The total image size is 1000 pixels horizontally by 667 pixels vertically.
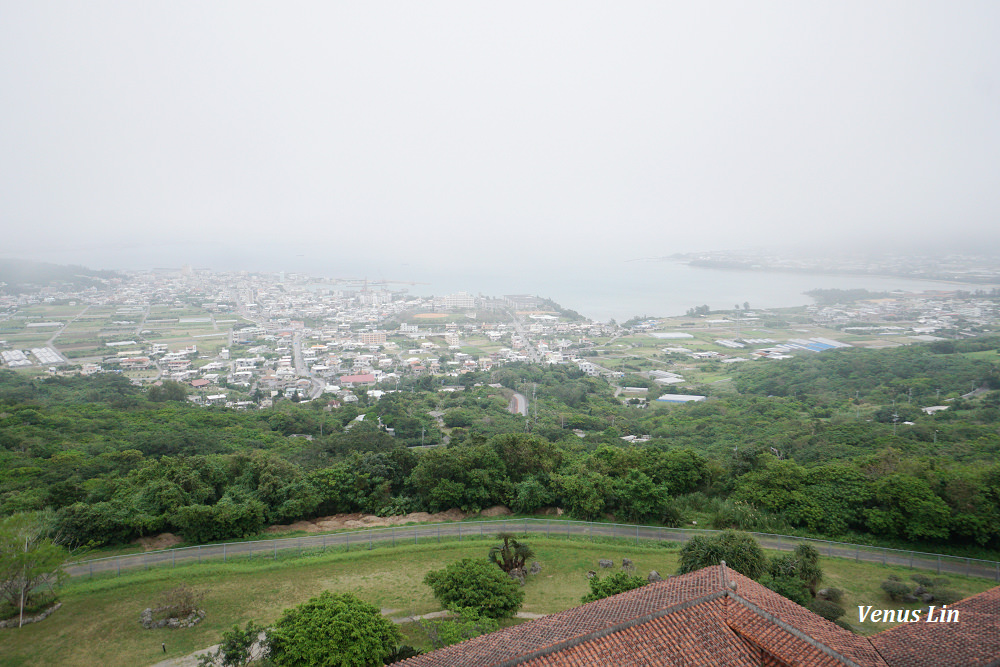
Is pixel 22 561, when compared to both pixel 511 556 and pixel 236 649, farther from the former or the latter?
pixel 511 556

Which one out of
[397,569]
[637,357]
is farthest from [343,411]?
[637,357]

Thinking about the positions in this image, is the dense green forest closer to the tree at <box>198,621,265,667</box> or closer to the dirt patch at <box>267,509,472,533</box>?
the dirt patch at <box>267,509,472,533</box>

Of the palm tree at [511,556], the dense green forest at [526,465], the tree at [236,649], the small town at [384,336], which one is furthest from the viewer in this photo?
the small town at [384,336]

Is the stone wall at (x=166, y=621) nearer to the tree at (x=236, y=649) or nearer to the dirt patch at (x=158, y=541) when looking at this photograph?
the tree at (x=236, y=649)

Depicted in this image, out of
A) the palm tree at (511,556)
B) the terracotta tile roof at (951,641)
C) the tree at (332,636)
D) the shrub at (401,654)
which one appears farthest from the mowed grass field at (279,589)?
the terracotta tile roof at (951,641)

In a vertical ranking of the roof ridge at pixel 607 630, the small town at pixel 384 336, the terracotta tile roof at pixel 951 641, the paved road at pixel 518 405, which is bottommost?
the paved road at pixel 518 405

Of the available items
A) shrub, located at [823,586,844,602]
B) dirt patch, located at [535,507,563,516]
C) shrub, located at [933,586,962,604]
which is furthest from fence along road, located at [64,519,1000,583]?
shrub, located at [823,586,844,602]
